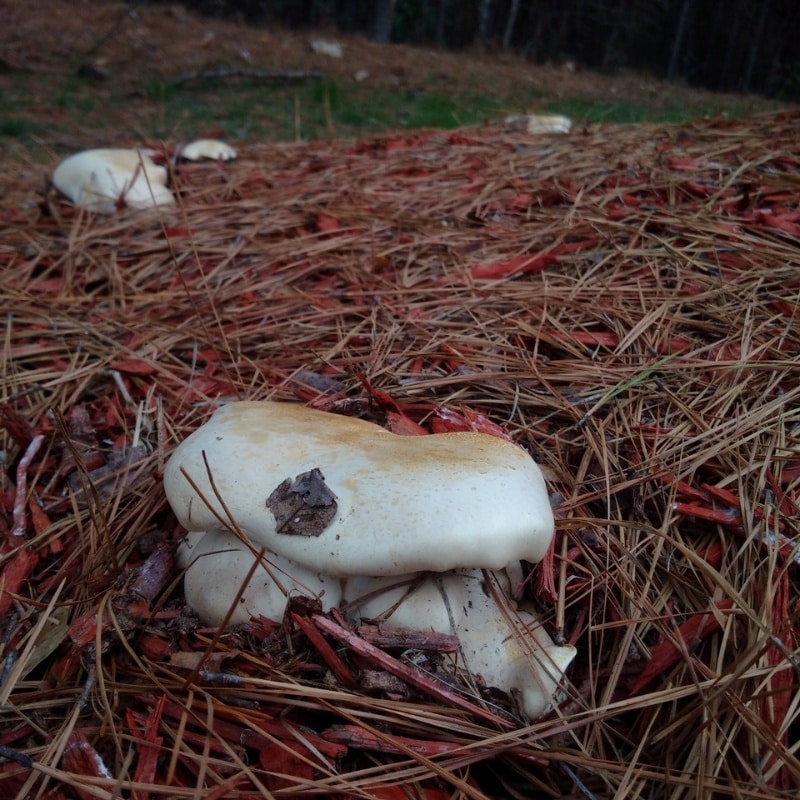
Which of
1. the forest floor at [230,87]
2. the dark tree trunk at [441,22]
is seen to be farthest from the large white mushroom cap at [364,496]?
the dark tree trunk at [441,22]

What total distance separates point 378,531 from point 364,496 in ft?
0.24

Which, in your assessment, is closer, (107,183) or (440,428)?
(440,428)

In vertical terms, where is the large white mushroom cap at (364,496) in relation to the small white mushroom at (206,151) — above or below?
below

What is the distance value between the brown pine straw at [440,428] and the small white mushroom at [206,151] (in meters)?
1.01

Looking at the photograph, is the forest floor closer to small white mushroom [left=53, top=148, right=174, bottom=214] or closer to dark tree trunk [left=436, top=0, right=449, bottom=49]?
small white mushroom [left=53, top=148, right=174, bottom=214]

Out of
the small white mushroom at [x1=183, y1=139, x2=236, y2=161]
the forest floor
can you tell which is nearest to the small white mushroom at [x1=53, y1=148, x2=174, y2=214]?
the small white mushroom at [x1=183, y1=139, x2=236, y2=161]

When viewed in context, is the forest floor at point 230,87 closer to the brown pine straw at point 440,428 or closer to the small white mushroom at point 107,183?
the small white mushroom at point 107,183

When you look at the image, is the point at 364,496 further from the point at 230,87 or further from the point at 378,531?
the point at 230,87

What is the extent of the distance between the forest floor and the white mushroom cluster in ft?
15.0

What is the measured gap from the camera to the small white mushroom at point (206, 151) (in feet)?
12.3

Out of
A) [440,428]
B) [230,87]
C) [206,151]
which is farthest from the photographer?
[230,87]

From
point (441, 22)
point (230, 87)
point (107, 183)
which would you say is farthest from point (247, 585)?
point (441, 22)

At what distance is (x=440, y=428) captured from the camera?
59.4 inches

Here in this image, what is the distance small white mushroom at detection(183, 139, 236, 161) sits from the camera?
3.74 meters
